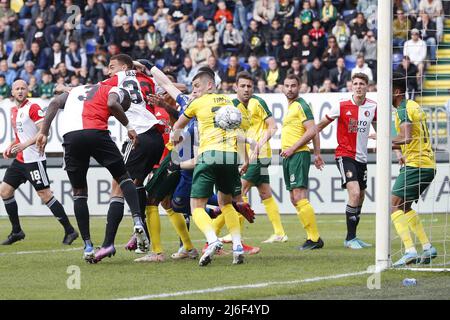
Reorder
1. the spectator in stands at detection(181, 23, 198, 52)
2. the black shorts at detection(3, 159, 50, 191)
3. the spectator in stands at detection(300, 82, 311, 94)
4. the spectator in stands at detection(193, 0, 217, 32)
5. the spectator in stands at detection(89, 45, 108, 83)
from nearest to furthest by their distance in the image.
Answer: the black shorts at detection(3, 159, 50, 191) → the spectator in stands at detection(300, 82, 311, 94) → the spectator in stands at detection(89, 45, 108, 83) → the spectator in stands at detection(181, 23, 198, 52) → the spectator in stands at detection(193, 0, 217, 32)

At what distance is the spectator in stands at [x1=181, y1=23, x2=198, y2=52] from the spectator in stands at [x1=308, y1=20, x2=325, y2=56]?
310 cm

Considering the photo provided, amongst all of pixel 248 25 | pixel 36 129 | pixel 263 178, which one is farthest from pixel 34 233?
pixel 248 25

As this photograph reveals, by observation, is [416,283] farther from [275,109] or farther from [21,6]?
[21,6]

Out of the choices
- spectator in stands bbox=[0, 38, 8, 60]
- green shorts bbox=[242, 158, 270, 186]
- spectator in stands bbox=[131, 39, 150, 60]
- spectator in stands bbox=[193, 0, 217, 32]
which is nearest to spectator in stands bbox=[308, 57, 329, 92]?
spectator in stands bbox=[193, 0, 217, 32]

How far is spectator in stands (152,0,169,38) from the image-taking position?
26402 millimetres

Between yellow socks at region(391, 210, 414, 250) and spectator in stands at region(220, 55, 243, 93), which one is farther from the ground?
spectator in stands at region(220, 55, 243, 93)

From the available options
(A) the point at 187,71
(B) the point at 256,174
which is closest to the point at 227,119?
(B) the point at 256,174

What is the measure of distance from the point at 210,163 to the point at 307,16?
14920 mm

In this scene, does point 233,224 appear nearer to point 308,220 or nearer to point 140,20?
point 308,220

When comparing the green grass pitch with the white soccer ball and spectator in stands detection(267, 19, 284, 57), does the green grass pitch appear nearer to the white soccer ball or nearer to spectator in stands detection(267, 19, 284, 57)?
the white soccer ball

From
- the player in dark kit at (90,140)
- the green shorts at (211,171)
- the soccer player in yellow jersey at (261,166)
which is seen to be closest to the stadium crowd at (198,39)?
the soccer player in yellow jersey at (261,166)

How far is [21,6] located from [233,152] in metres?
18.4

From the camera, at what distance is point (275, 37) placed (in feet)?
81.8

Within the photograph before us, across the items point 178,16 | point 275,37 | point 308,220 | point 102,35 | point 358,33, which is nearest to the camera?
point 308,220
